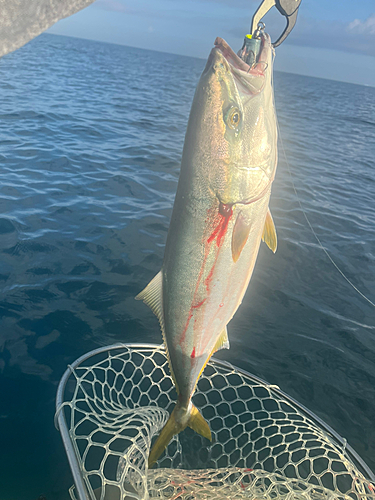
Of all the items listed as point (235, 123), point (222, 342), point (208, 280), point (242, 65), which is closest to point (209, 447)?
point (222, 342)

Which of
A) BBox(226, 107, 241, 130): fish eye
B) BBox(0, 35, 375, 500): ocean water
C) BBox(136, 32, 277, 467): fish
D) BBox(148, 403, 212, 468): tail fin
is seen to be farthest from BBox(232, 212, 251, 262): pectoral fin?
BBox(0, 35, 375, 500): ocean water

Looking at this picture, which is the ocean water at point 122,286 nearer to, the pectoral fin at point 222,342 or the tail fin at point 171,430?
the tail fin at point 171,430

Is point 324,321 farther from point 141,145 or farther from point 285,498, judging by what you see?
point 141,145

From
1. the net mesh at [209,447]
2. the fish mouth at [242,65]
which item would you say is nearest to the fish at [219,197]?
the fish mouth at [242,65]

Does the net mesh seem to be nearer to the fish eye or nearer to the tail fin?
the tail fin

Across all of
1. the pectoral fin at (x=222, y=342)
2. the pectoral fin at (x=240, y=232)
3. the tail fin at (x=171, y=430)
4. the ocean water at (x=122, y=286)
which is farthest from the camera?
the ocean water at (x=122, y=286)

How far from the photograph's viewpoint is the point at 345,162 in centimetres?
1808

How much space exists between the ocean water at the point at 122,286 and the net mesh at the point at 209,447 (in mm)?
513

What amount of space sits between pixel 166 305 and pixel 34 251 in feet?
18.0

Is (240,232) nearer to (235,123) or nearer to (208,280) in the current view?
(208,280)

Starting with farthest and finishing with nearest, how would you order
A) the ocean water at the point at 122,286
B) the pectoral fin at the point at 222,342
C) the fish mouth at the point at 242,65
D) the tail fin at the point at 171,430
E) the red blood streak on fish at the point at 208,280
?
the ocean water at the point at 122,286 < the tail fin at the point at 171,430 < the pectoral fin at the point at 222,342 < the red blood streak on fish at the point at 208,280 < the fish mouth at the point at 242,65

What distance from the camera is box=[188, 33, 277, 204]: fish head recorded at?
2143mm

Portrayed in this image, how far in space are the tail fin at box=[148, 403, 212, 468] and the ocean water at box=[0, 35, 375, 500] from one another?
58.9 inches

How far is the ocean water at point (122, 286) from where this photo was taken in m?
4.63
